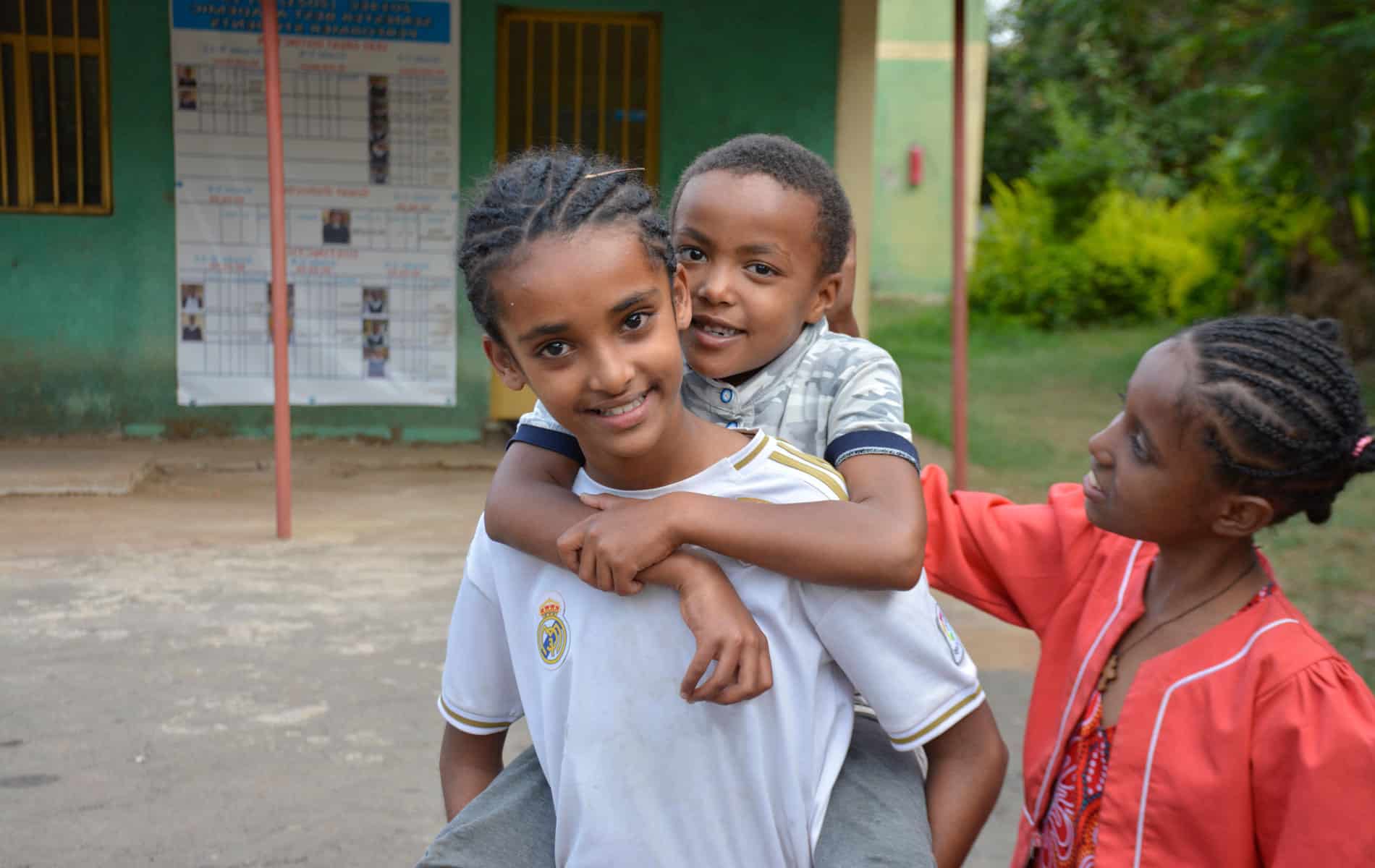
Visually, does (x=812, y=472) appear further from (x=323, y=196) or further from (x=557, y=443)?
(x=323, y=196)

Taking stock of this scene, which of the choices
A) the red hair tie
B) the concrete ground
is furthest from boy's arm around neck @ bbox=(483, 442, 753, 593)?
the concrete ground

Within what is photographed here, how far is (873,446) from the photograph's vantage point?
5.13 ft

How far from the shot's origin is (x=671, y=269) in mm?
1453

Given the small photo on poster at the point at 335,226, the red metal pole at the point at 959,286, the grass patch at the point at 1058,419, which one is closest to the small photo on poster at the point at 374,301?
the small photo on poster at the point at 335,226

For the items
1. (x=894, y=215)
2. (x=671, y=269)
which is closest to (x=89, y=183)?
(x=671, y=269)

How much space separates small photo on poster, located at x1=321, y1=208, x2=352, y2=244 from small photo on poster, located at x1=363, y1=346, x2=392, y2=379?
2.07 ft

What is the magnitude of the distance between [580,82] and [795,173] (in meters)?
6.14

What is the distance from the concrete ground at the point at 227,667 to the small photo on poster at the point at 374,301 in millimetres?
1063

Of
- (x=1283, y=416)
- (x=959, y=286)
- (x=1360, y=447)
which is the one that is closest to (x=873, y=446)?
(x=1283, y=416)

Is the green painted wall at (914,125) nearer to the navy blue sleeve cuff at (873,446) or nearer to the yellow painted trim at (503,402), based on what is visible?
the yellow painted trim at (503,402)

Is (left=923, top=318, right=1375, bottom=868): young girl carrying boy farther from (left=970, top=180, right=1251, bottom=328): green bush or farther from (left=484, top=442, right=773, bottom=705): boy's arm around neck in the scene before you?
(left=970, top=180, right=1251, bottom=328): green bush

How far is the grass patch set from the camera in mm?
5371

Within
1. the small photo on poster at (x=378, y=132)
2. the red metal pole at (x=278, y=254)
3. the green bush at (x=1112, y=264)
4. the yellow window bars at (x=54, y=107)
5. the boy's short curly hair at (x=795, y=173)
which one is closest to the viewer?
the boy's short curly hair at (x=795, y=173)

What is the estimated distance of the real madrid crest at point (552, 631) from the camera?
4.65ft
